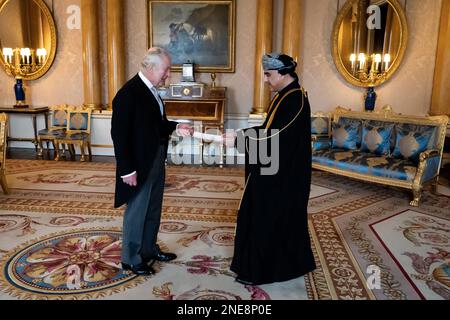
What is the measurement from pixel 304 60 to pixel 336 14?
921 mm

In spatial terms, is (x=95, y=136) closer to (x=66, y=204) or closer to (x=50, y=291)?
(x=66, y=204)

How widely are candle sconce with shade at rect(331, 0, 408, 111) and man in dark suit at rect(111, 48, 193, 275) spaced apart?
4973 mm

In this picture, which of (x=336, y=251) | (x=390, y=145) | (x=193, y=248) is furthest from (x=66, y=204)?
(x=390, y=145)

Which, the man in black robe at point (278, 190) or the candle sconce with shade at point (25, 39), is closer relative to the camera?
the man in black robe at point (278, 190)

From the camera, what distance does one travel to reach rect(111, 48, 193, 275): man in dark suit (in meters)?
2.50

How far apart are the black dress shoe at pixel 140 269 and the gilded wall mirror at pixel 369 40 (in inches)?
214

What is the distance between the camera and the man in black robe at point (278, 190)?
8.07ft

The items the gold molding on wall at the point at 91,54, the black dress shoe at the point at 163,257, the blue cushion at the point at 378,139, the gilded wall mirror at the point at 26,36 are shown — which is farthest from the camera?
the gilded wall mirror at the point at 26,36

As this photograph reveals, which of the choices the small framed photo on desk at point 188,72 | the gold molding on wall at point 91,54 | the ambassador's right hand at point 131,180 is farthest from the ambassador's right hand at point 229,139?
the gold molding on wall at point 91,54

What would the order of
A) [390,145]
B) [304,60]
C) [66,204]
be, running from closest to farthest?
1. [66,204]
2. [390,145]
3. [304,60]

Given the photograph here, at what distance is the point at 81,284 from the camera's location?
8.62 feet

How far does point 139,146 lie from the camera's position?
255cm

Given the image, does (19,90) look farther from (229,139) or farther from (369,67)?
(369,67)

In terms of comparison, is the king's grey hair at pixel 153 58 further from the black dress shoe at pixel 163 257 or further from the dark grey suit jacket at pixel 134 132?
the black dress shoe at pixel 163 257
